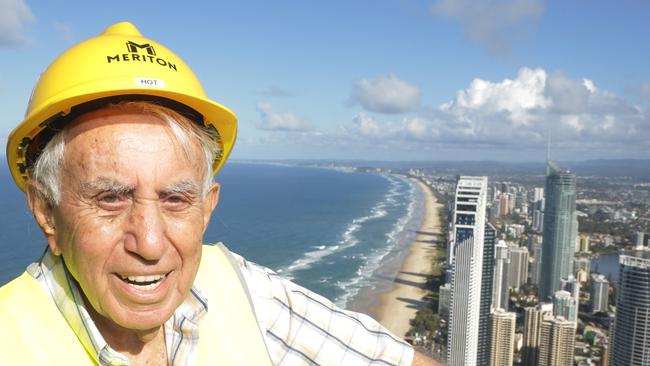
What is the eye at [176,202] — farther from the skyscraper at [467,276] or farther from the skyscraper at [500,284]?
the skyscraper at [500,284]

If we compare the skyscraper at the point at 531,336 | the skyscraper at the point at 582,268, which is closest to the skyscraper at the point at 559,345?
the skyscraper at the point at 531,336

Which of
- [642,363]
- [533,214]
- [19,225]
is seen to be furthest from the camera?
[533,214]

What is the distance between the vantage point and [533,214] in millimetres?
45219

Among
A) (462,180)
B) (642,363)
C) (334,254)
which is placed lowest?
(642,363)

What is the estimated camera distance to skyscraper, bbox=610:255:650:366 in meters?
17.6

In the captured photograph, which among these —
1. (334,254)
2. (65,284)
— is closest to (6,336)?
(65,284)

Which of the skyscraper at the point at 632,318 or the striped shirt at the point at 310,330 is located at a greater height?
the striped shirt at the point at 310,330

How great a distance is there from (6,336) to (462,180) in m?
28.5

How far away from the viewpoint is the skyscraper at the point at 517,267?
28.7m

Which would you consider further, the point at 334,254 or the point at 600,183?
the point at 600,183

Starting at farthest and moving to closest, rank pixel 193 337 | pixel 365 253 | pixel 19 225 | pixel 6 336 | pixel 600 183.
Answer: pixel 600 183 < pixel 365 253 < pixel 19 225 < pixel 193 337 < pixel 6 336

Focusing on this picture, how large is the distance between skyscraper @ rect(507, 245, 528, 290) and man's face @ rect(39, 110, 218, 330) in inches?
1174

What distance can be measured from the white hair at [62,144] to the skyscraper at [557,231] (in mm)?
28569

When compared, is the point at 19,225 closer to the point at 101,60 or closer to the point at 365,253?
the point at 365,253
